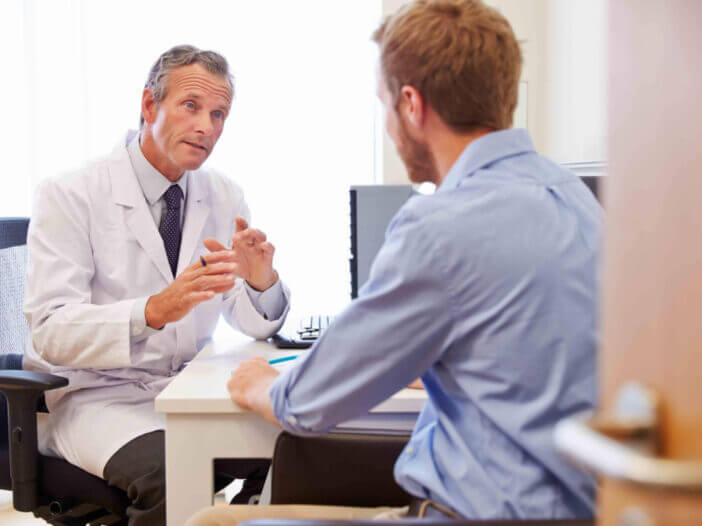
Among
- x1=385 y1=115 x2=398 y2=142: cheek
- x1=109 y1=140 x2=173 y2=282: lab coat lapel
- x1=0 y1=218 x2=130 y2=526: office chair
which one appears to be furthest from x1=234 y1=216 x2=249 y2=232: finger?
x1=385 y1=115 x2=398 y2=142: cheek

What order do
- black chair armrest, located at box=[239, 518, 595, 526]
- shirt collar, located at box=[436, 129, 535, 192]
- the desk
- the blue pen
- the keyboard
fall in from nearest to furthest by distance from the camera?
black chair armrest, located at box=[239, 518, 595, 526] < shirt collar, located at box=[436, 129, 535, 192] < the desk < the blue pen < the keyboard

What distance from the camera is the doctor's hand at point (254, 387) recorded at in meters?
1.04

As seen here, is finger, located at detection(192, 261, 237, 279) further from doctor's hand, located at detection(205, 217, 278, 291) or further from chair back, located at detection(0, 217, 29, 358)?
chair back, located at detection(0, 217, 29, 358)

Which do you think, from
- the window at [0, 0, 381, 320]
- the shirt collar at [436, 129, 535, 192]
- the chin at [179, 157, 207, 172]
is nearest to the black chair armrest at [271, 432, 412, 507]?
the shirt collar at [436, 129, 535, 192]

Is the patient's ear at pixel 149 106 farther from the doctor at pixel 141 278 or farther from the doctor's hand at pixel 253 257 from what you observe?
the doctor's hand at pixel 253 257

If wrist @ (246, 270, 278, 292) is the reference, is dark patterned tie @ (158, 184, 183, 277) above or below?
above

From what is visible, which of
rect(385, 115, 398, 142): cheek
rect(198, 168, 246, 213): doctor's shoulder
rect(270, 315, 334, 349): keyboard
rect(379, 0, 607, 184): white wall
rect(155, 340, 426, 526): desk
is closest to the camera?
rect(385, 115, 398, 142): cheek

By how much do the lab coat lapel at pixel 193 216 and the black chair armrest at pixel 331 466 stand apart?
734 millimetres

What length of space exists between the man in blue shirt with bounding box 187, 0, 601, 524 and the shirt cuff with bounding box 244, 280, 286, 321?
665 mm

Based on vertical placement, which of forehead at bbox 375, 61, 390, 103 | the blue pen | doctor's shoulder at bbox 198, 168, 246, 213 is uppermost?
forehead at bbox 375, 61, 390, 103

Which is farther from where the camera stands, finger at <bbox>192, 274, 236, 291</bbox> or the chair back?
the chair back

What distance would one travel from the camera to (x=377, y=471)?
1055 mm

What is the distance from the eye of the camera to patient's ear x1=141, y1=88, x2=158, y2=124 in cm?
170

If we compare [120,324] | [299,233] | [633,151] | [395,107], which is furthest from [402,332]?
[299,233]
